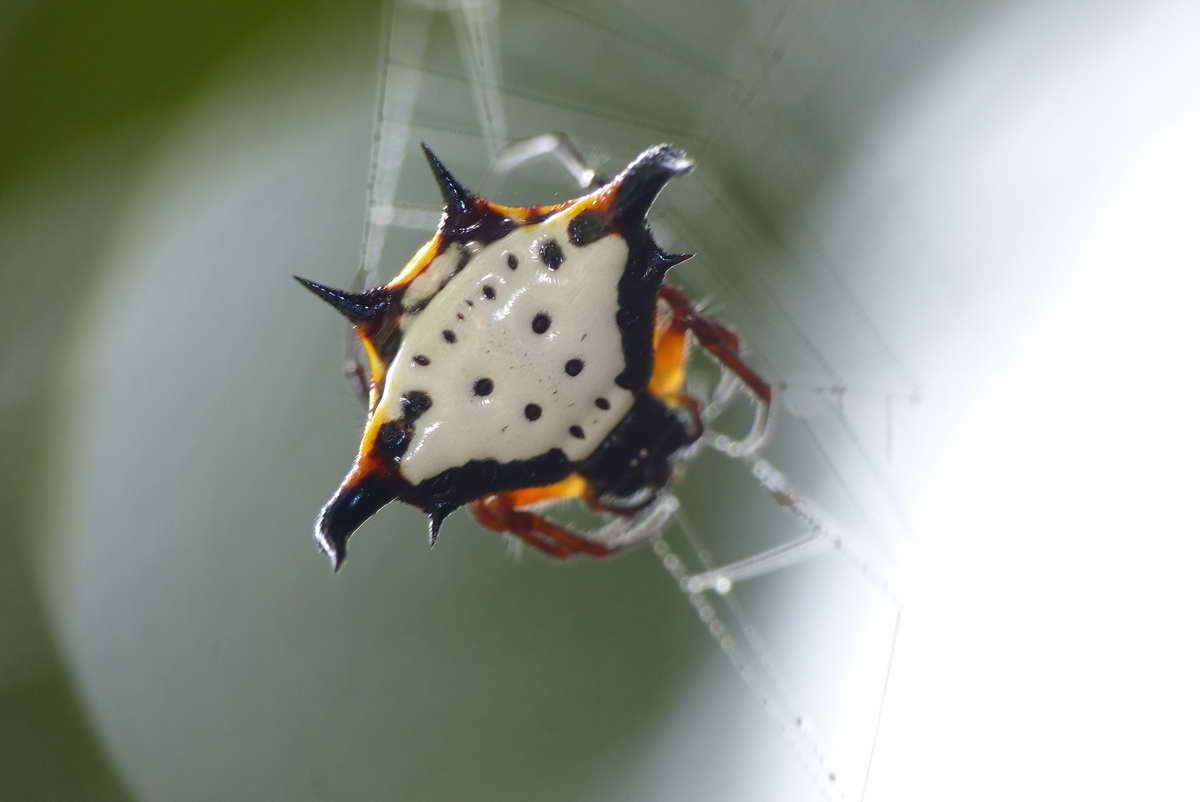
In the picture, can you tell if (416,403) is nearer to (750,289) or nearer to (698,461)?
(750,289)

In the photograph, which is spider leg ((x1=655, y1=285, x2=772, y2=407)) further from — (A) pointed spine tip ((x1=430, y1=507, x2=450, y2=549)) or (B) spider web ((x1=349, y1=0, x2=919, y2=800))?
(A) pointed spine tip ((x1=430, y1=507, x2=450, y2=549))

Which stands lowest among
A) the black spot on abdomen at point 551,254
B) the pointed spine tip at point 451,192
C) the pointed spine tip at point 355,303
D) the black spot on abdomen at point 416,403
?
the black spot on abdomen at point 416,403

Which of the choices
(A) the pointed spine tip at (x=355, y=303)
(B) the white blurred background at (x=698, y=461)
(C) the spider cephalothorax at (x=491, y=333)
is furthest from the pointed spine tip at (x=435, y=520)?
(B) the white blurred background at (x=698, y=461)

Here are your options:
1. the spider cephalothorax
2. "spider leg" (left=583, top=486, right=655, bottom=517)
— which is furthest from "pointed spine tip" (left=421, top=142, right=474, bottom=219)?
"spider leg" (left=583, top=486, right=655, bottom=517)

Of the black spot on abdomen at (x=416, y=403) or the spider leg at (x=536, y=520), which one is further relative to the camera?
the spider leg at (x=536, y=520)

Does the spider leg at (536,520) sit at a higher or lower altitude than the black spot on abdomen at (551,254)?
lower

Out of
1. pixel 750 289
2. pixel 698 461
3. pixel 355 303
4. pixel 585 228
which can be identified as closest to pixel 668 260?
pixel 585 228

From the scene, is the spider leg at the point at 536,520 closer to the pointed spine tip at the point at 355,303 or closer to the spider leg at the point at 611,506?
the spider leg at the point at 611,506
